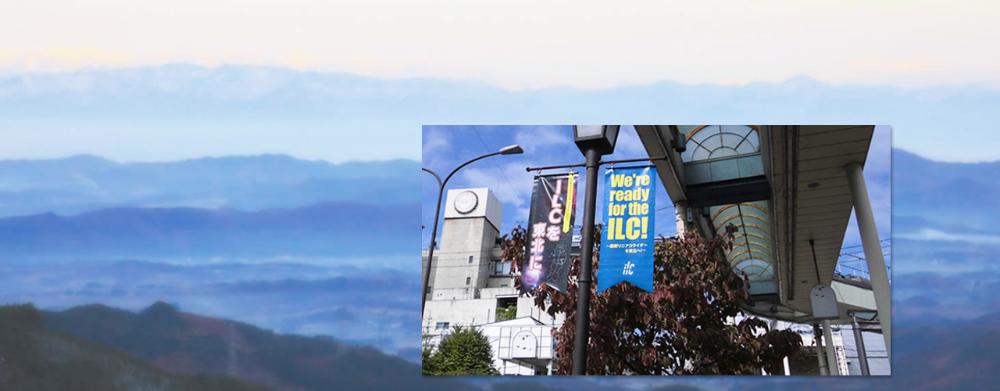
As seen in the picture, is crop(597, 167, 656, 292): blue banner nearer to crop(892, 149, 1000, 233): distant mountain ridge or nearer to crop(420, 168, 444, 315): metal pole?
crop(420, 168, 444, 315): metal pole

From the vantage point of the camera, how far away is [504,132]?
21.6 ft

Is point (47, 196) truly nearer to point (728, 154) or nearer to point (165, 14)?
point (165, 14)

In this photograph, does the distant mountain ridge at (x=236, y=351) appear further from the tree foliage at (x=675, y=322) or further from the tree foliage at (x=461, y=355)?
the tree foliage at (x=675, y=322)

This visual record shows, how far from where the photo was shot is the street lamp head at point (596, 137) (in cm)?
645

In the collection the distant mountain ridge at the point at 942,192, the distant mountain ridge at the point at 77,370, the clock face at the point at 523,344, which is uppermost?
the distant mountain ridge at the point at 942,192

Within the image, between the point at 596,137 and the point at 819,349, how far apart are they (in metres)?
2.98

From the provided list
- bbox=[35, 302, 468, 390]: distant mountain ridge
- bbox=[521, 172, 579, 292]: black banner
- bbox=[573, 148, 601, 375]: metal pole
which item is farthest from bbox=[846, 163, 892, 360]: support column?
bbox=[35, 302, 468, 390]: distant mountain ridge

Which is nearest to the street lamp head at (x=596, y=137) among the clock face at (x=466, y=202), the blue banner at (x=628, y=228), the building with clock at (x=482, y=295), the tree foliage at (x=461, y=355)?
the blue banner at (x=628, y=228)

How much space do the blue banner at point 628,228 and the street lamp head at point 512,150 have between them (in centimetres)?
83

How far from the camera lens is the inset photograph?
255 inches

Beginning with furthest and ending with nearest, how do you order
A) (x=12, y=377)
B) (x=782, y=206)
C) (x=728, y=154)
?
(x=782, y=206) < (x=728, y=154) < (x=12, y=377)

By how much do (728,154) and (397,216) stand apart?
311cm

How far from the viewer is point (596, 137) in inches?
255

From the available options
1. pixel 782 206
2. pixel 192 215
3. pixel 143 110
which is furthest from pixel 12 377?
pixel 782 206
